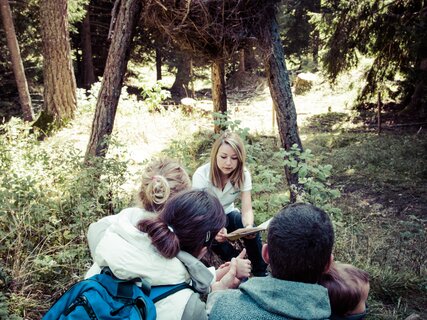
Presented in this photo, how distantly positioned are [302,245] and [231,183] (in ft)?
7.02

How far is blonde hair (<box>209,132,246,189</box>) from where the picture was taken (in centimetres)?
342

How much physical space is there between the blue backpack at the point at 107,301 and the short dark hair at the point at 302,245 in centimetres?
56

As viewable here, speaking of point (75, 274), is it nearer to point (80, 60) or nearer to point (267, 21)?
point (267, 21)

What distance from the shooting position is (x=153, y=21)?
461cm

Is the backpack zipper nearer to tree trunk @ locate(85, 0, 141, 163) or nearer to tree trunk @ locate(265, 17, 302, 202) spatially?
tree trunk @ locate(85, 0, 141, 163)

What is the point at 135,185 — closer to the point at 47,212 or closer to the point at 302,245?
the point at 47,212

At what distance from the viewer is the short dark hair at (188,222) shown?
1.67 metres

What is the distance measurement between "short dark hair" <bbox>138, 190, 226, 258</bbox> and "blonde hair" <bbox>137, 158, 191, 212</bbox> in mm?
689

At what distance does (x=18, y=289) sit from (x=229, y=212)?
1.96m

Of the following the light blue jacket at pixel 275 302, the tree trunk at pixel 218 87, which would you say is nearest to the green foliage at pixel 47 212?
the light blue jacket at pixel 275 302

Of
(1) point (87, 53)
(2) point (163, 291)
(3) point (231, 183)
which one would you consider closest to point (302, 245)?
(2) point (163, 291)

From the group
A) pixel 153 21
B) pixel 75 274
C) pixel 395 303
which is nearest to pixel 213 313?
pixel 75 274

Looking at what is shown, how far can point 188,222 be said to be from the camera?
172 cm

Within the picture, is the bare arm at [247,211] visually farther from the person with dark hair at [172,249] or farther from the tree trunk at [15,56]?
the tree trunk at [15,56]
